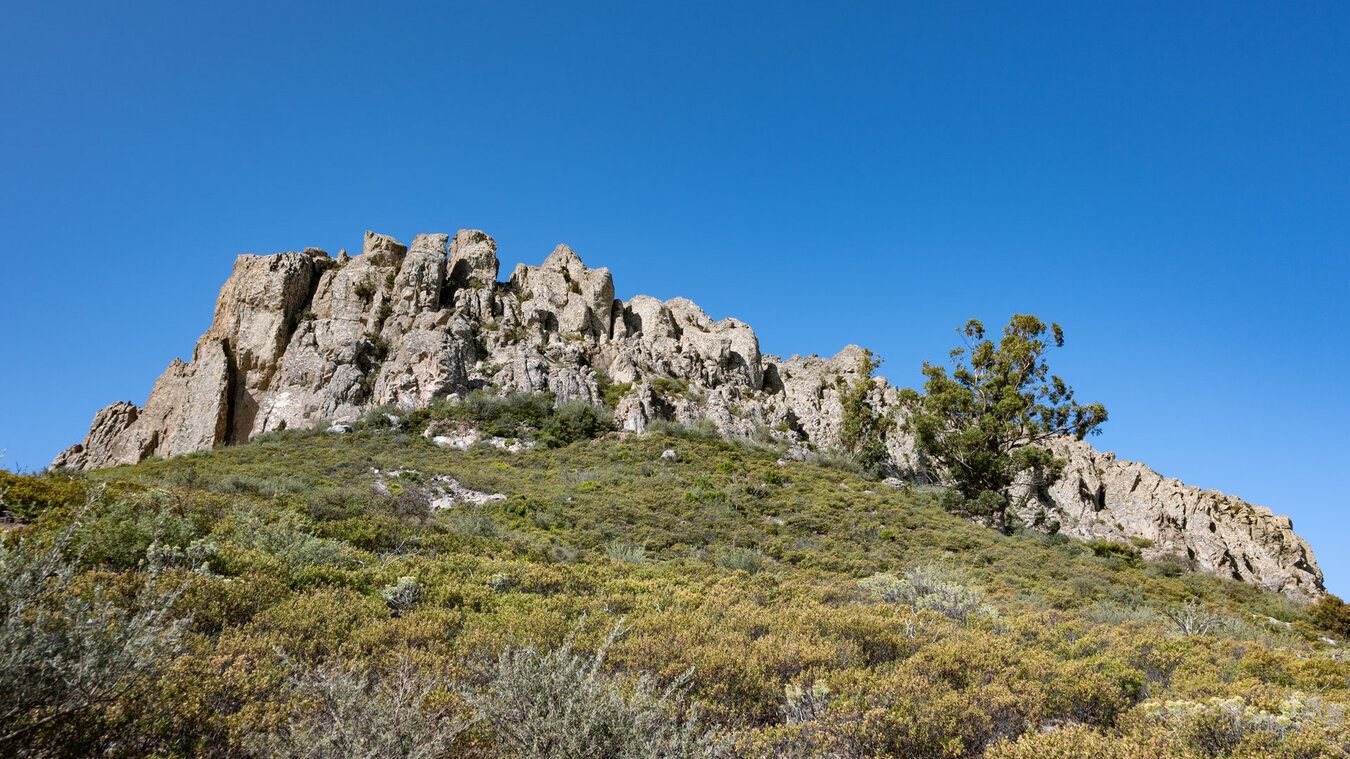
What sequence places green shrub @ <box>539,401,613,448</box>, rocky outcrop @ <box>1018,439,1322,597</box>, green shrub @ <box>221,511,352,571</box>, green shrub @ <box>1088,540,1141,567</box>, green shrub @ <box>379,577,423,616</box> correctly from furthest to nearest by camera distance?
green shrub @ <box>539,401,613,448</box>
rocky outcrop @ <box>1018,439,1322,597</box>
green shrub @ <box>1088,540,1141,567</box>
green shrub @ <box>221,511,352,571</box>
green shrub @ <box>379,577,423,616</box>

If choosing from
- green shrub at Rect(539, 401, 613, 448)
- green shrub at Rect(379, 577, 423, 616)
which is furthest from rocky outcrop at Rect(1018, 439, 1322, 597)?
green shrub at Rect(379, 577, 423, 616)

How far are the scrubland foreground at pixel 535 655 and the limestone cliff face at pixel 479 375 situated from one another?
72.0 ft

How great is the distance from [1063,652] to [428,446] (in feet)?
92.9

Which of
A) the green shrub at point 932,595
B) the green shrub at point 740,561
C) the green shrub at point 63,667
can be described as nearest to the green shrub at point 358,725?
the green shrub at point 63,667

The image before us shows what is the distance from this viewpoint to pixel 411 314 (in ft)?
138

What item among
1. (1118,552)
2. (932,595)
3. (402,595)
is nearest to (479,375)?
(402,595)

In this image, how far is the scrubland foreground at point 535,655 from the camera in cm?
346

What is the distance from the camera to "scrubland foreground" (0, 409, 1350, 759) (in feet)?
11.4

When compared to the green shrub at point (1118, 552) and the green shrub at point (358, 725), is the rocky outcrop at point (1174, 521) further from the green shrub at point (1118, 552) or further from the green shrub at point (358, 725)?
the green shrub at point (358, 725)

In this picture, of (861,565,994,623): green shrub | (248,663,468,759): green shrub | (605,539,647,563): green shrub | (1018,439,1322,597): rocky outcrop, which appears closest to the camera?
(248,663,468,759): green shrub

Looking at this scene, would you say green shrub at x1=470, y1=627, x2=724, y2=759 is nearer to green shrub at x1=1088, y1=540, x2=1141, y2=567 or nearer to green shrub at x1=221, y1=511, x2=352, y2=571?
green shrub at x1=221, y1=511, x2=352, y2=571

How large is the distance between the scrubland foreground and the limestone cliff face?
2194cm

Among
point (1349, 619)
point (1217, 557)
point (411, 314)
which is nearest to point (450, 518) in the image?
point (1349, 619)

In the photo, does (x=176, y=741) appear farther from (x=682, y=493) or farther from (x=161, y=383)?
(x=161, y=383)
